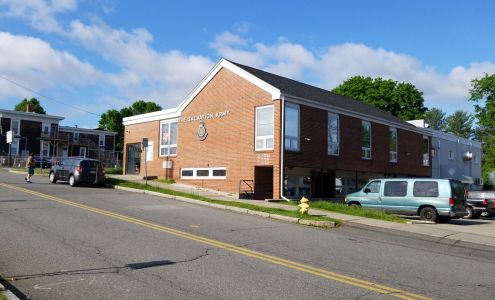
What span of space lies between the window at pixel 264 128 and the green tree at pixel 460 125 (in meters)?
84.5

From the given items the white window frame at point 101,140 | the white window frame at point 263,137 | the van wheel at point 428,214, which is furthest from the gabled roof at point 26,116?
the van wheel at point 428,214

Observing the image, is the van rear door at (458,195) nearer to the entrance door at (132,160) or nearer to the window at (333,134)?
the window at (333,134)

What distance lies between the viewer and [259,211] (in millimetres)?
16578

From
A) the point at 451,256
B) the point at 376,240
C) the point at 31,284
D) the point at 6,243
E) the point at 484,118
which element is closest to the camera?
the point at 31,284

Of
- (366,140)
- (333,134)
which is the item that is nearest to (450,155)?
(366,140)

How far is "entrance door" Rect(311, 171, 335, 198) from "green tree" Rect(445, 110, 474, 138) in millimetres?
79651

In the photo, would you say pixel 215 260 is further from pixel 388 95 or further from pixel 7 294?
pixel 388 95

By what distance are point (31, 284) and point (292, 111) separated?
18623 millimetres

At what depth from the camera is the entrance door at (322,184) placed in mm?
26672

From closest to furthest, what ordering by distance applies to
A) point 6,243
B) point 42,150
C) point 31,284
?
1. point 31,284
2. point 6,243
3. point 42,150

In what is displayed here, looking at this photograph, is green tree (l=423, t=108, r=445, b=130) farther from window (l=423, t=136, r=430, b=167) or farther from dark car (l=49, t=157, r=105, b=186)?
dark car (l=49, t=157, r=105, b=186)

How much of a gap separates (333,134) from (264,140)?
17.3ft

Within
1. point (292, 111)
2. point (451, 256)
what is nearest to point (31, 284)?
point (451, 256)

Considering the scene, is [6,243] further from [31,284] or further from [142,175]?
[142,175]
